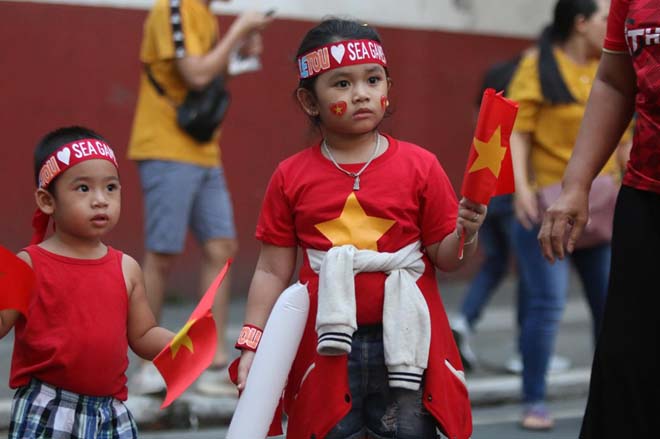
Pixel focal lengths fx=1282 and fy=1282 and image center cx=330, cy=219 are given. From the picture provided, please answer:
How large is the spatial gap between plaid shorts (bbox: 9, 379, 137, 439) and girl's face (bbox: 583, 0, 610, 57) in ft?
10.9

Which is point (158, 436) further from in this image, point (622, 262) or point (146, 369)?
point (622, 262)

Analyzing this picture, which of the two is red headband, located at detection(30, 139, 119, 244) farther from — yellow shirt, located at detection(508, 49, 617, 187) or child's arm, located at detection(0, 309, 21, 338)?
yellow shirt, located at detection(508, 49, 617, 187)

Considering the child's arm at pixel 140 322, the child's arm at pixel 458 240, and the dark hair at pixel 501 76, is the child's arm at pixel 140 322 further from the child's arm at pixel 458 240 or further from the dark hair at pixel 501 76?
the dark hair at pixel 501 76

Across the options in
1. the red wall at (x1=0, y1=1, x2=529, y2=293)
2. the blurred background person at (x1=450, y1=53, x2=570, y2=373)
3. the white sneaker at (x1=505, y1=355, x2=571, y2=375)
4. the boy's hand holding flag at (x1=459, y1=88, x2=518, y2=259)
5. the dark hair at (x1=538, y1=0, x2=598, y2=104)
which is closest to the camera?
the boy's hand holding flag at (x1=459, y1=88, x2=518, y2=259)

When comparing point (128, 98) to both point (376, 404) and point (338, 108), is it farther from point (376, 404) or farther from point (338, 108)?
point (376, 404)

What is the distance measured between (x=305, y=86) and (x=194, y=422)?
8.65 ft

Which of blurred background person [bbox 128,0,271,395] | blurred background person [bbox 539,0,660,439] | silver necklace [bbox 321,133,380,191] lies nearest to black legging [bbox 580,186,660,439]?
blurred background person [bbox 539,0,660,439]

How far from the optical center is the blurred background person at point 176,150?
247 inches

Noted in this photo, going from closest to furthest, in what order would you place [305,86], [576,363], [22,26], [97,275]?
1. [97,275]
2. [305,86]
3. [576,363]
4. [22,26]

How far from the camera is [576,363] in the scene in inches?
310

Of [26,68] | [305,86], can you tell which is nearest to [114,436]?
[305,86]

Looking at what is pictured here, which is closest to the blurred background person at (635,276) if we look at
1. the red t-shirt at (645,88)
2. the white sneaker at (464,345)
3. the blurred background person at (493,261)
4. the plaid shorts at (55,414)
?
the red t-shirt at (645,88)

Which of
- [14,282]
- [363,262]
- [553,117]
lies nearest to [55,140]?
[14,282]

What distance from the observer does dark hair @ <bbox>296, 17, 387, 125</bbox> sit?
3.85m
